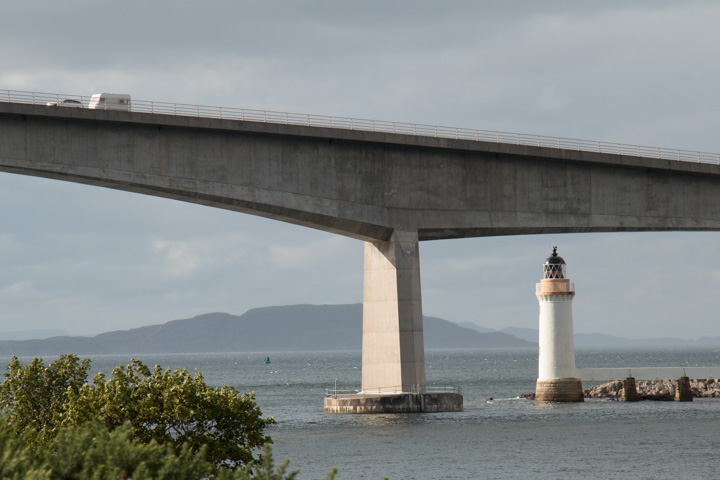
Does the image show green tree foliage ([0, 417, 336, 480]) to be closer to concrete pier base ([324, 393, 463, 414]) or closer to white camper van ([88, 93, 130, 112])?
white camper van ([88, 93, 130, 112])

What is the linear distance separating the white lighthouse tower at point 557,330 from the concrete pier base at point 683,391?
10321 mm

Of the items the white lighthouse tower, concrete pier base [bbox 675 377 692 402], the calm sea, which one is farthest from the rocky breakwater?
the white lighthouse tower

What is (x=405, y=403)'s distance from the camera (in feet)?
194

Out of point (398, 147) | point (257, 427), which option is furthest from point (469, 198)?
point (257, 427)

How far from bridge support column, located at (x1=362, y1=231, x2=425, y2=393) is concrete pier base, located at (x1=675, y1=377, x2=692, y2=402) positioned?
27489mm

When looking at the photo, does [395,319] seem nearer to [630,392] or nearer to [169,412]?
[630,392]

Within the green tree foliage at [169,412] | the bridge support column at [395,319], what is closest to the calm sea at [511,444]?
the bridge support column at [395,319]

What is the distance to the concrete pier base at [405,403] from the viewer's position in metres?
59.1

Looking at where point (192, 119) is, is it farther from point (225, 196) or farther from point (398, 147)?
point (398, 147)

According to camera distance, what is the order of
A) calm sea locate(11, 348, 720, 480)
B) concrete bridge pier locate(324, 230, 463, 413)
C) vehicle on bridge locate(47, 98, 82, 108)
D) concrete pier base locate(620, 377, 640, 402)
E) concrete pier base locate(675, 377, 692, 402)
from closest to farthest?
calm sea locate(11, 348, 720, 480) → vehicle on bridge locate(47, 98, 82, 108) → concrete bridge pier locate(324, 230, 463, 413) → concrete pier base locate(675, 377, 692, 402) → concrete pier base locate(620, 377, 640, 402)

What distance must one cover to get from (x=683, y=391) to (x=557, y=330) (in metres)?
14.6

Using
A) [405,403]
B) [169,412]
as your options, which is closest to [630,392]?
[405,403]

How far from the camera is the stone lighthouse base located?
2889 inches

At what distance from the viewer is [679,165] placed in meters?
63.5
